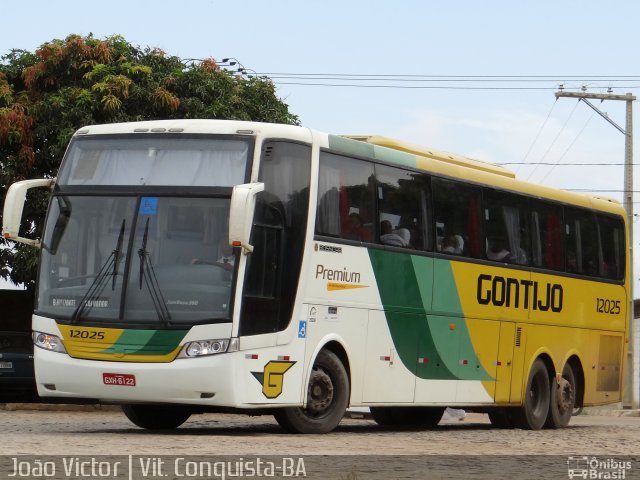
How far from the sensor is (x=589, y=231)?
23375 mm

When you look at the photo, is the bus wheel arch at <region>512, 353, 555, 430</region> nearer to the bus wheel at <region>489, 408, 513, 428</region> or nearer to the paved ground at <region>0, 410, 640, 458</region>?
the bus wheel at <region>489, 408, 513, 428</region>

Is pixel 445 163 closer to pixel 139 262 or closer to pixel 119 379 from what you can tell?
pixel 139 262

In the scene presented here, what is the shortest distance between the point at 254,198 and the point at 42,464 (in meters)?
5.03

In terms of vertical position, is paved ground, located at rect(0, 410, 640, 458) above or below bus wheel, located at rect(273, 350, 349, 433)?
below

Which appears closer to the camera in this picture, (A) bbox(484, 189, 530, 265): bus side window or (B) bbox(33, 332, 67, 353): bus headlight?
(B) bbox(33, 332, 67, 353): bus headlight

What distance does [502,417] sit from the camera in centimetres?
2222

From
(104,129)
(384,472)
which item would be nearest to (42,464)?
(384,472)

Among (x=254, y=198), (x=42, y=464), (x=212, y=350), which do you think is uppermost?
(x=254, y=198)

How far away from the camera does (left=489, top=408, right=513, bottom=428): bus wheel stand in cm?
2211

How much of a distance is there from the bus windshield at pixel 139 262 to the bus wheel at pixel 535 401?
737 cm

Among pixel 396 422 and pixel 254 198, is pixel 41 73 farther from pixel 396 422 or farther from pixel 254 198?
pixel 254 198

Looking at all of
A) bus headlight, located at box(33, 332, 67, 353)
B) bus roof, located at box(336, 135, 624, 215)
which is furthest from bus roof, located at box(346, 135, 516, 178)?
bus headlight, located at box(33, 332, 67, 353)

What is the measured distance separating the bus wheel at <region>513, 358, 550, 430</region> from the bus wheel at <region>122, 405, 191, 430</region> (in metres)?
5.64

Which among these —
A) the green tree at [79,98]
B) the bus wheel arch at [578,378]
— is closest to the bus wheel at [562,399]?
the bus wheel arch at [578,378]
